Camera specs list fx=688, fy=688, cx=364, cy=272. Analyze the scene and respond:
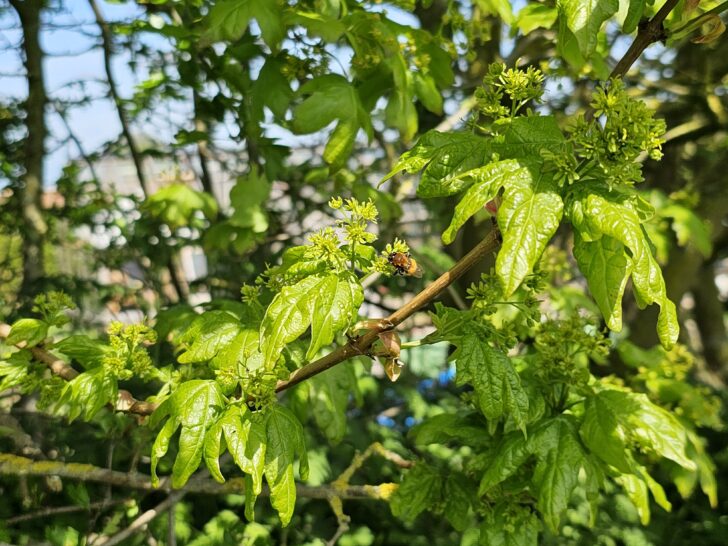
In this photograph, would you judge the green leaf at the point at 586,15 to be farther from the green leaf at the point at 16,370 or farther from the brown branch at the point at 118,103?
the brown branch at the point at 118,103

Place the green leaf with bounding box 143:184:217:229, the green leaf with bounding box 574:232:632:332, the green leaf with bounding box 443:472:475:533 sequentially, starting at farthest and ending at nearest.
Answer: the green leaf with bounding box 143:184:217:229 < the green leaf with bounding box 443:472:475:533 < the green leaf with bounding box 574:232:632:332

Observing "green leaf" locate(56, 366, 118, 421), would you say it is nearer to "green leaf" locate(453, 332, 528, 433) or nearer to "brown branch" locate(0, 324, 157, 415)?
"brown branch" locate(0, 324, 157, 415)

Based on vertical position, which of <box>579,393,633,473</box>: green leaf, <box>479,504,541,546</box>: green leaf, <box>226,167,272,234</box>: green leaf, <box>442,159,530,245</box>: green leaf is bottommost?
<box>479,504,541,546</box>: green leaf

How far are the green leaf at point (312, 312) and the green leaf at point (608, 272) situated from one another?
15.4 inches

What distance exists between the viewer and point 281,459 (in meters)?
1.33

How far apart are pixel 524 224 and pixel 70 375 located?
3.92ft

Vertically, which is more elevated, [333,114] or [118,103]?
[118,103]

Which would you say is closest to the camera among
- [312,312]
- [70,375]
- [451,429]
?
[312,312]

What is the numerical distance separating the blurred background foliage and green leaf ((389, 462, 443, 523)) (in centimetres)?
36

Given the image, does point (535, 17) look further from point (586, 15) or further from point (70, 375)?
point (70, 375)

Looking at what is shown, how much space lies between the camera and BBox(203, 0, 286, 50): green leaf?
5.79 ft

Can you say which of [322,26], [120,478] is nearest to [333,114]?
[322,26]

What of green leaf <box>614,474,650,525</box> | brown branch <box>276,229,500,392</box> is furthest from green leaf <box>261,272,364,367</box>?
green leaf <box>614,474,650,525</box>

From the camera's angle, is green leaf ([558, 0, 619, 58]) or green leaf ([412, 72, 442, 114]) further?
green leaf ([412, 72, 442, 114])
